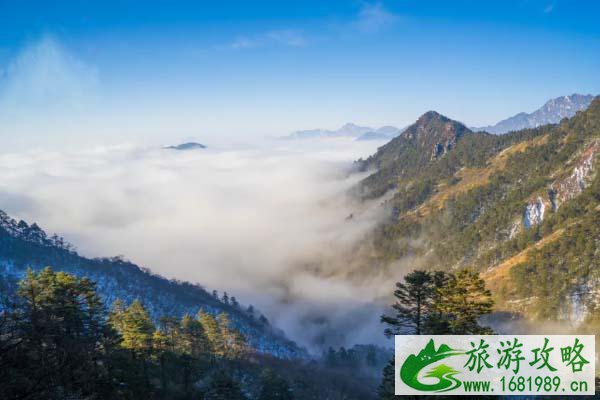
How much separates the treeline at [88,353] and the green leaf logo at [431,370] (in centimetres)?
2068

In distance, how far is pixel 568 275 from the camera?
428 ft

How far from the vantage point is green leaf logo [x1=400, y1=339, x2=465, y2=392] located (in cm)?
2748

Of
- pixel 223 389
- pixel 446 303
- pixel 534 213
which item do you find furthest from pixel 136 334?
pixel 534 213

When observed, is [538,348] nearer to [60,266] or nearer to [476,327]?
[476,327]

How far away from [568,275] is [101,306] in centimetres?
14401

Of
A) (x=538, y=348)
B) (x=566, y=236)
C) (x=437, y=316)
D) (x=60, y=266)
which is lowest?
(x=538, y=348)

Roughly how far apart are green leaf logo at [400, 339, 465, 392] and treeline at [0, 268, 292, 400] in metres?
20.7

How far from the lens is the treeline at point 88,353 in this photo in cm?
1479

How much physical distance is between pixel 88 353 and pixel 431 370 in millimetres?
23481

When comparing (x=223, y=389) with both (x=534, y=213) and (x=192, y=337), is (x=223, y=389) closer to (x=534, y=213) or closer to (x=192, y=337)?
(x=192, y=337)

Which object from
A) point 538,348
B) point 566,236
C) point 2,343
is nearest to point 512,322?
point 566,236

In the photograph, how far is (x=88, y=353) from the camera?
81.7ft
